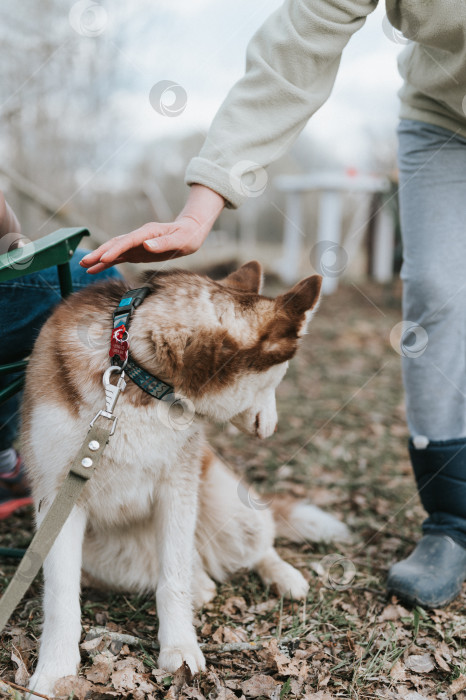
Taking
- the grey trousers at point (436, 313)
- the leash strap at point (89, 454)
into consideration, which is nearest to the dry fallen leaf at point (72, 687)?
the leash strap at point (89, 454)

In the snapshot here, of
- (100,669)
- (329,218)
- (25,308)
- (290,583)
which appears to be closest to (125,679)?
(100,669)

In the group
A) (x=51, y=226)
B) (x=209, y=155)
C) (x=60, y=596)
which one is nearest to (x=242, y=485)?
(x=60, y=596)

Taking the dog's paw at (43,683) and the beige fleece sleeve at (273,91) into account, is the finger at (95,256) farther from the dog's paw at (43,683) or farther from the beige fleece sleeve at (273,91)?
the dog's paw at (43,683)

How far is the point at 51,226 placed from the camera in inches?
240

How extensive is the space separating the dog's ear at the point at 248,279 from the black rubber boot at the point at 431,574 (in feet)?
3.98

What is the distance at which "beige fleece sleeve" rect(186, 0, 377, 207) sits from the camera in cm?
180

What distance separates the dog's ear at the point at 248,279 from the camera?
6.59 ft

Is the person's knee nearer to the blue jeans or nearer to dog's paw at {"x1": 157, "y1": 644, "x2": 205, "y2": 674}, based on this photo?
the blue jeans

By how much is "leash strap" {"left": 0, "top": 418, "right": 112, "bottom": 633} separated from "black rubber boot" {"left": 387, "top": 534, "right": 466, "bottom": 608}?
134 centimetres

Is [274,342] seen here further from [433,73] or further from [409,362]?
[433,73]

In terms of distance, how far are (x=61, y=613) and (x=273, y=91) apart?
172cm

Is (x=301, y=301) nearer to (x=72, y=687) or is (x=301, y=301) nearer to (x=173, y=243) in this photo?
(x=173, y=243)

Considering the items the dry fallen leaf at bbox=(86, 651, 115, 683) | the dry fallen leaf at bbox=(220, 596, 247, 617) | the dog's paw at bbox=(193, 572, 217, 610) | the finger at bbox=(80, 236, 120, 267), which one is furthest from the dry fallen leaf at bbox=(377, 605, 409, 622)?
the finger at bbox=(80, 236, 120, 267)

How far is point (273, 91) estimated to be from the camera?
6.08ft
